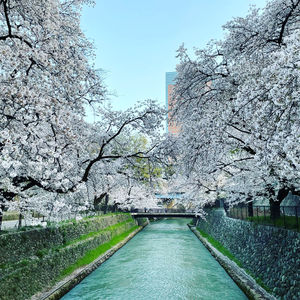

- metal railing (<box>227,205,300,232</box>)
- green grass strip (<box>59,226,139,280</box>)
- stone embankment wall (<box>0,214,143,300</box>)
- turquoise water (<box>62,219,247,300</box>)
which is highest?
metal railing (<box>227,205,300,232</box>)

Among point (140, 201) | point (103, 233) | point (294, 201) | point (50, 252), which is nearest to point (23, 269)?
point (50, 252)

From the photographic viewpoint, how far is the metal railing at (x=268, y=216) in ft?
33.1

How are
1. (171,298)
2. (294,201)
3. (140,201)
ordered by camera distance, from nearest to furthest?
(171,298)
(294,201)
(140,201)

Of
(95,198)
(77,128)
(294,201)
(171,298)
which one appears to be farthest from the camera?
(95,198)

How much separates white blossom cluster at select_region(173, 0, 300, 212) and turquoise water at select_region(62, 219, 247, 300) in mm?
4573

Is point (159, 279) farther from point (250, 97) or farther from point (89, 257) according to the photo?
point (250, 97)

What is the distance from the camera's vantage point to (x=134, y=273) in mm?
14750

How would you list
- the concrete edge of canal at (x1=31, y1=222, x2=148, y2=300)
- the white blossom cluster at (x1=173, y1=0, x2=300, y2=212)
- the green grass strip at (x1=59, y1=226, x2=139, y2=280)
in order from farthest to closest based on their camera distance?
the green grass strip at (x1=59, y1=226, x2=139, y2=280) → the concrete edge of canal at (x1=31, y1=222, x2=148, y2=300) → the white blossom cluster at (x1=173, y1=0, x2=300, y2=212)

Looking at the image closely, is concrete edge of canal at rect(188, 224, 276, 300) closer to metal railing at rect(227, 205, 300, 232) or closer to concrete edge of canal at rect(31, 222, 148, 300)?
metal railing at rect(227, 205, 300, 232)

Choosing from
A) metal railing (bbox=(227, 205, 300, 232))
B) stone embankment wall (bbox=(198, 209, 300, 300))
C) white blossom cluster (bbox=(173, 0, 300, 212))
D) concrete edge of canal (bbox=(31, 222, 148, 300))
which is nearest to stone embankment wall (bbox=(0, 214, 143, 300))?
concrete edge of canal (bbox=(31, 222, 148, 300))

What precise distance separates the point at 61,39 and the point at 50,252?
772 centimetres

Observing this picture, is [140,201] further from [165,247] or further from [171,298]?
[171,298]

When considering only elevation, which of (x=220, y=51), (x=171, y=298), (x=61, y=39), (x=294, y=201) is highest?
(x=220, y=51)

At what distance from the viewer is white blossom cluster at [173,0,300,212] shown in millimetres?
4680
